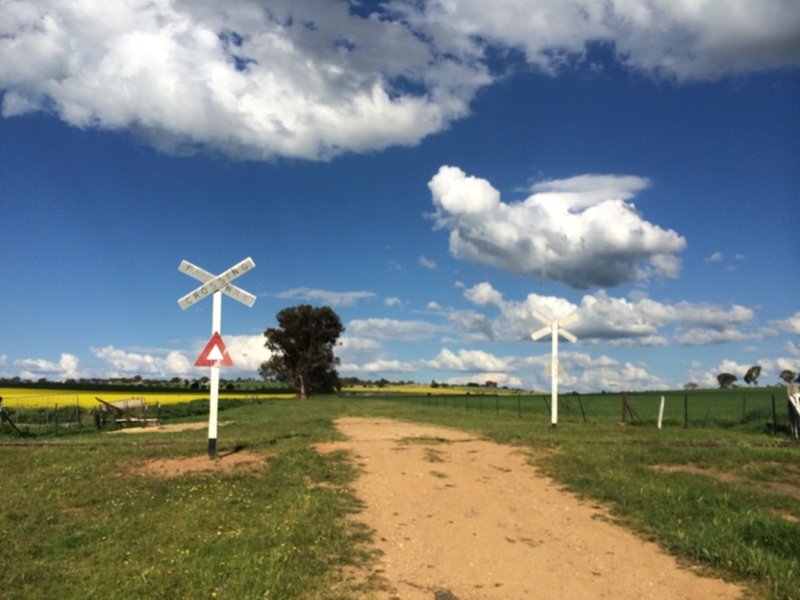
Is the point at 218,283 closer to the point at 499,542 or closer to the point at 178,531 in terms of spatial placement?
the point at 178,531

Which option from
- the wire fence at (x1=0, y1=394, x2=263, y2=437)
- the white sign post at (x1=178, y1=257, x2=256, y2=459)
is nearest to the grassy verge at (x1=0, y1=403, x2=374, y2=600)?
the white sign post at (x1=178, y1=257, x2=256, y2=459)

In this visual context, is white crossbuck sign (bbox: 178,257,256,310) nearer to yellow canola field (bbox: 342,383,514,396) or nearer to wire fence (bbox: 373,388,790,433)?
wire fence (bbox: 373,388,790,433)

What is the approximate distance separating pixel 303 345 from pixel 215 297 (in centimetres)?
7711

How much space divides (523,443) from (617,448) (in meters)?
2.57

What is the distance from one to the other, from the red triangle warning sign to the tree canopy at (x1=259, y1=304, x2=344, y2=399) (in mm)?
75197

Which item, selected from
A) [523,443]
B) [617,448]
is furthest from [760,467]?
[523,443]

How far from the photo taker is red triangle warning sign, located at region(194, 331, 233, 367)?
15.1 m

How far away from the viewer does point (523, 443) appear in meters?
17.7

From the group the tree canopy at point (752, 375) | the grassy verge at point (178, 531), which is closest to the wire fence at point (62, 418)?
the grassy verge at point (178, 531)

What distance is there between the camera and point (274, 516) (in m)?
9.91

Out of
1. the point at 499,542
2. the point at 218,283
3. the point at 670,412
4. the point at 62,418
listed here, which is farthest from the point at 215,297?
the point at 670,412

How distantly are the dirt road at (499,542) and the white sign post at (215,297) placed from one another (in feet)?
13.8

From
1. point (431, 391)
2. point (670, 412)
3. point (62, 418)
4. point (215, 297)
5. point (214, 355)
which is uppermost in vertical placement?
point (215, 297)

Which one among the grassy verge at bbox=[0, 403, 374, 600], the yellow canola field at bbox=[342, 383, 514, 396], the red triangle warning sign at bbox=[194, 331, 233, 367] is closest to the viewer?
the grassy verge at bbox=[0, 403, 374, 600]
